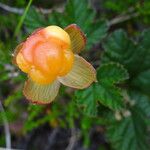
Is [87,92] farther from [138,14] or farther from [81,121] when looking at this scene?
[138,14]

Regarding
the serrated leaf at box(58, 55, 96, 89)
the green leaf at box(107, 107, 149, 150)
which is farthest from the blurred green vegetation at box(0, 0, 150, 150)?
the serrated leaf at box(58, 55, 96, 89)

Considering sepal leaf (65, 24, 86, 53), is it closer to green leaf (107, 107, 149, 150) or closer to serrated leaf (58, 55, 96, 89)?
serrated leaf (58, 55, 96, 89)

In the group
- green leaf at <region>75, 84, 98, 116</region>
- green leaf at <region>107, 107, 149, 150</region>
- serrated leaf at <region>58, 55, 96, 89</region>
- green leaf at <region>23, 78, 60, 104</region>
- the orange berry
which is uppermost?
the orange berry

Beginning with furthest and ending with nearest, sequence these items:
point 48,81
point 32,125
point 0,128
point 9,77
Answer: point 0,128, point 32,125, point 9,77, point 48,81

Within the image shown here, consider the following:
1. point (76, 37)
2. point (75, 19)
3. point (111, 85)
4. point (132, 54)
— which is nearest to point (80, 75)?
point (76, 37)

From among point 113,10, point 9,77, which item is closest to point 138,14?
point 113,10

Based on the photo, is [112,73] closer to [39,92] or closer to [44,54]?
[39,92]

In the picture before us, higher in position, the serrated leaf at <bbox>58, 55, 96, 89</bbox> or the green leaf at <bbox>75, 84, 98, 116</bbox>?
the serrated leaf at <bbox>58, 55, 96, 89</bbox>
